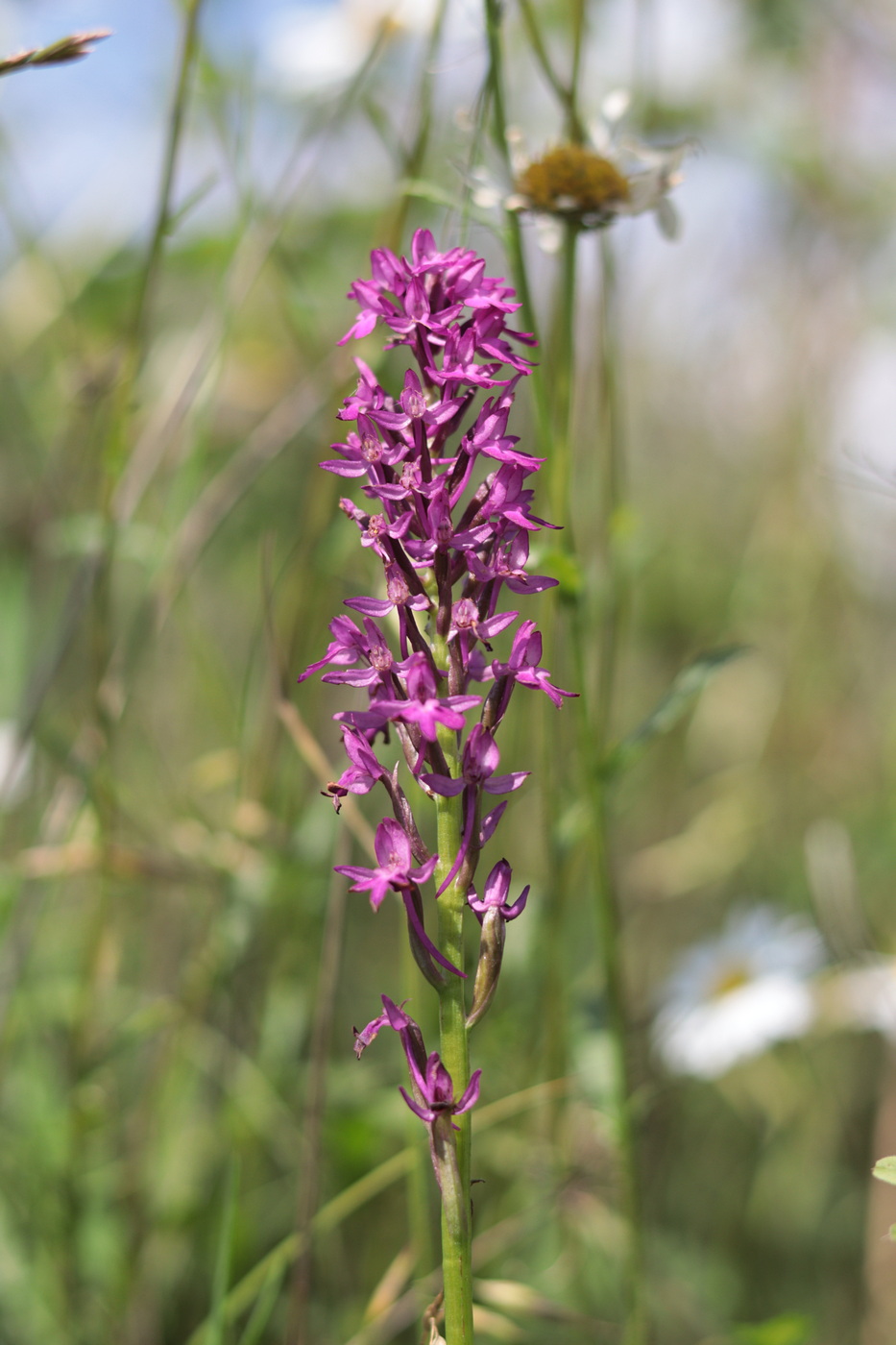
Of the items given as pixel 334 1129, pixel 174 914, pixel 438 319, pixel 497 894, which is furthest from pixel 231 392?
pixel 497 894

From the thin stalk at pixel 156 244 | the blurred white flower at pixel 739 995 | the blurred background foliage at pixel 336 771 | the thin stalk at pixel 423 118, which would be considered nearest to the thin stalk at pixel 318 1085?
the blurred background foliage at pixel 336 771

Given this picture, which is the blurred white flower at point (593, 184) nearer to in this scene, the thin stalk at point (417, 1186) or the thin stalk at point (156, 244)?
the thin stalk at point (156, 244)

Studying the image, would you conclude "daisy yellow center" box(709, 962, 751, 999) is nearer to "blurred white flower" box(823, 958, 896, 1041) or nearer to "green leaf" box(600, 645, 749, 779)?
"blurred white flower" box(823, 958, 896, 1041)

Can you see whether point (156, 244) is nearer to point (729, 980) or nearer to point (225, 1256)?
point (225, 1256)

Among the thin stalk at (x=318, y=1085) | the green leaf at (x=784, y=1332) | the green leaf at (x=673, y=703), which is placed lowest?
the green leaf at (x=784, y=1332)

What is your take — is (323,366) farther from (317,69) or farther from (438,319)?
(317,69)

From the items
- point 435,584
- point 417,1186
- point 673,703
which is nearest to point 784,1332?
point 417,1186
